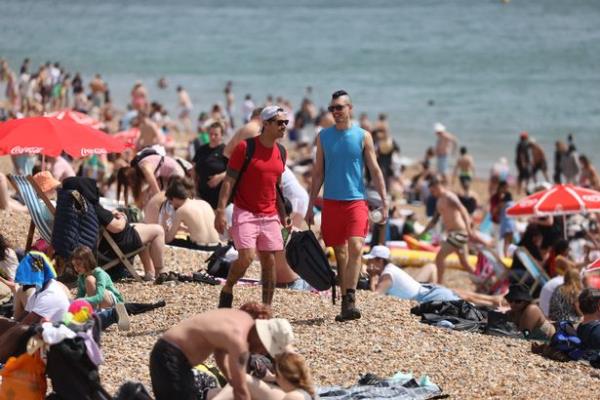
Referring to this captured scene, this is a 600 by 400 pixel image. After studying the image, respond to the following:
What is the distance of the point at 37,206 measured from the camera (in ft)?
33.1

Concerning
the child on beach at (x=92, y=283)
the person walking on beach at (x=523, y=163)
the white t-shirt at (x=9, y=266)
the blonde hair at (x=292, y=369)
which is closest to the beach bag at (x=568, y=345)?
the blonde hair at (x=292, y=369)

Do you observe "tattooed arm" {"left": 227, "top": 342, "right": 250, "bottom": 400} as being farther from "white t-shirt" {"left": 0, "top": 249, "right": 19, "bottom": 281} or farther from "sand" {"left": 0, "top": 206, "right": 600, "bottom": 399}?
"white t-shirt" {"left": 0, "top": 249, "right": 19, "bottom": 281}

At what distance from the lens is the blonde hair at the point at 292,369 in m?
6.29

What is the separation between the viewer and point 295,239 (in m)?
8.91

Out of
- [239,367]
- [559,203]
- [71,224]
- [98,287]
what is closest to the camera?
[239,367]

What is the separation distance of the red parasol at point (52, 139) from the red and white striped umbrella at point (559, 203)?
490 cm

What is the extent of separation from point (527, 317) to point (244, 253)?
2.73 m

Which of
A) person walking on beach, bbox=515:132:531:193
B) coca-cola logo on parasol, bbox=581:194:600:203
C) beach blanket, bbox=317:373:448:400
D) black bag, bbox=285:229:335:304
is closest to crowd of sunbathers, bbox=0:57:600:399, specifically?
black bag, bbox=285:229:335:304

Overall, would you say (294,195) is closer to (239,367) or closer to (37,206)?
(37,206)

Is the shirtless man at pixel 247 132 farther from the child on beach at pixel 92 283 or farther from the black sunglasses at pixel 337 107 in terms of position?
the child on beach at pixel 92 283

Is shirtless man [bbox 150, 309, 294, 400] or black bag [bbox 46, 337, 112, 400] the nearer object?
shirtless man [bbox 150, 309, 294, 400]

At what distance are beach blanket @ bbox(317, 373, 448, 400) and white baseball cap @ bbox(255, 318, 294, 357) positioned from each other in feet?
2.81

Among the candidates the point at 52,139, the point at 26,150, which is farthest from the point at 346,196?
the point at 26,150

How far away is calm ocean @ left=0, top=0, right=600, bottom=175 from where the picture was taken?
42.6 m
